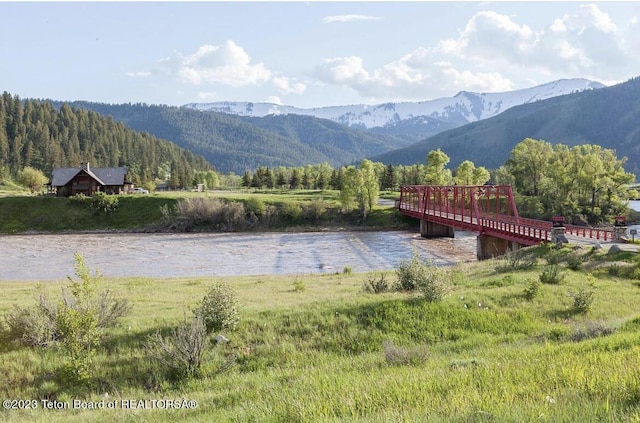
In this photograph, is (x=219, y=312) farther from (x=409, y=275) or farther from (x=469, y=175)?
(x=469, y=175)

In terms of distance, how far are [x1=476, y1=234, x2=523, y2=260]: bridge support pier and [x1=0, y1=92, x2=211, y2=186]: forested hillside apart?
10663 cm

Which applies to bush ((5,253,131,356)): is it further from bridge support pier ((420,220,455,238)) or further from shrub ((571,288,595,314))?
bridge support pier ((420,220,455,238))

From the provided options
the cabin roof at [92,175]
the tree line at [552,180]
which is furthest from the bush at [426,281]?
the cabin roof at [92,175]

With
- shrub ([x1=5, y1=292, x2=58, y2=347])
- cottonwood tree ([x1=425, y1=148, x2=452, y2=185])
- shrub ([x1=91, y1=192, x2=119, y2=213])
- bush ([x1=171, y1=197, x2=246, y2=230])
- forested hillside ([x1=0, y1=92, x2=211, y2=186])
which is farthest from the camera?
forested hillside ([x1=0, y1=92, x2=211, y2=186])

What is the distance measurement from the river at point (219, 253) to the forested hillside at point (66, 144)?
3017 inches

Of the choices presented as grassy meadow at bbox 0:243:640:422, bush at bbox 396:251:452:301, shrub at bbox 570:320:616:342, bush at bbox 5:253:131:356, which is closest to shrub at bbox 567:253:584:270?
grassy meadow at bbox 0:243:640:422

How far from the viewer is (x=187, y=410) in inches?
314

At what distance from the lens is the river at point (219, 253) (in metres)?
39.6

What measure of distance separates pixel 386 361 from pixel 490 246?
3865 centimetres

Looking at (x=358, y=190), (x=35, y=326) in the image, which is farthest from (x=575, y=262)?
(x=358, y=190)

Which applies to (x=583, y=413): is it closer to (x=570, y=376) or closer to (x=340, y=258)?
(x=570, y=376)

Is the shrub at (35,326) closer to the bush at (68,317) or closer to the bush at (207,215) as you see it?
the bush at (68,317)

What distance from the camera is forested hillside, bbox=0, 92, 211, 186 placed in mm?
151125

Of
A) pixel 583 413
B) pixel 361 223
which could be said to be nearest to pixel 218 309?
pixel 583 413
